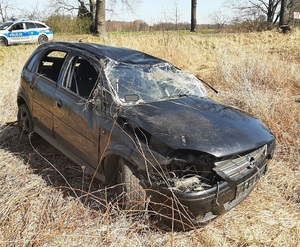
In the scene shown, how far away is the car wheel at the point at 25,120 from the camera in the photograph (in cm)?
445

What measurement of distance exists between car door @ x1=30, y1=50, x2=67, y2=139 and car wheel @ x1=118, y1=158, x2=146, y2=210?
4.76 ft

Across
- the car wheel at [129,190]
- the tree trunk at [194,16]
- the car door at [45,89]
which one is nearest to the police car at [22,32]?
the tree trunk at [194,16]

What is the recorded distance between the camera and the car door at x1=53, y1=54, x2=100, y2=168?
3156mm

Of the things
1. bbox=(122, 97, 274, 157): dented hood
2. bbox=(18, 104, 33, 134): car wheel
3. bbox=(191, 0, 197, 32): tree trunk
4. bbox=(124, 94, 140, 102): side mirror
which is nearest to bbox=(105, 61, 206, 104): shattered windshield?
bbox=(124, 94, 140, 102): side mirror

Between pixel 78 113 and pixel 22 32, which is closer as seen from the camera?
pixel 78 113

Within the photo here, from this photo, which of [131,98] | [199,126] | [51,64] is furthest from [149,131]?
[51,64]

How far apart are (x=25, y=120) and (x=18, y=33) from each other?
17.3 m

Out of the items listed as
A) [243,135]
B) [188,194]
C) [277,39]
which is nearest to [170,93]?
[243,135]

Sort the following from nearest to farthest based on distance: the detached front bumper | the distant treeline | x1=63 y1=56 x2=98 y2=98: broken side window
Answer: the detached front bumper < x1=63 y1=56 x2=98 y2=98: broken side window < the distant treeline

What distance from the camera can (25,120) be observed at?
15.3 feet

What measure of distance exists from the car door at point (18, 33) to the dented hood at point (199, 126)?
63.0ft

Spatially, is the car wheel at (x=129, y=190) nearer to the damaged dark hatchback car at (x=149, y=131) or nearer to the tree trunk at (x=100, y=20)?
the damaged dark hatchback car at (x=149, y=131)

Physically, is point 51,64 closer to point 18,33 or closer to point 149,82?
point 149,82

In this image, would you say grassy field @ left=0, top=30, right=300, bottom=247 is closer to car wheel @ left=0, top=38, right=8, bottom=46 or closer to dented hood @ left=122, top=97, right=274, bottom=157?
dented hood @ left=122, top=97, right=274, bottom=157
